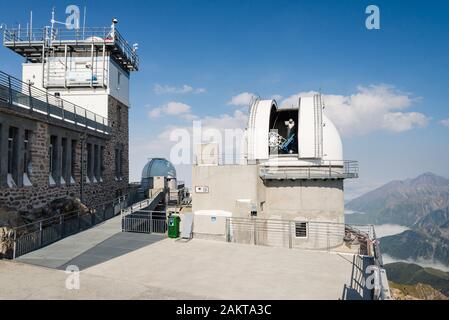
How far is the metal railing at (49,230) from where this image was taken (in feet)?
36.4

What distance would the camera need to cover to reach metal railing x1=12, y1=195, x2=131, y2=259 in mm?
11102

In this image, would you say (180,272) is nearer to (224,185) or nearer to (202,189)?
(224,185)

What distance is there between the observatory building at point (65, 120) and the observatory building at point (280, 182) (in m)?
8.31

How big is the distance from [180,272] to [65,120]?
14086 mm

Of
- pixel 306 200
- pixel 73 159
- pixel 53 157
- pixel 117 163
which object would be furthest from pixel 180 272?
pixel 117 163

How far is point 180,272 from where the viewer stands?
377 inches

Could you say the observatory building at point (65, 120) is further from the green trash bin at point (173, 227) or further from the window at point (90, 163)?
the green trash bin at point (173, 227)

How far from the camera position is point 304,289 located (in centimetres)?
818

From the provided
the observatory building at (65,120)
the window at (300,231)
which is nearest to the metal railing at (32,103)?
the observatory building at (65,120)

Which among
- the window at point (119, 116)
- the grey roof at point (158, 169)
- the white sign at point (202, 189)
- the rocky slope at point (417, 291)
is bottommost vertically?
the rocky slope at point (417, 291)

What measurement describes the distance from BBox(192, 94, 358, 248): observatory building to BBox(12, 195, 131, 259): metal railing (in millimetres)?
5710

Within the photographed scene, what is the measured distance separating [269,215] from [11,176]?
47.0ft
